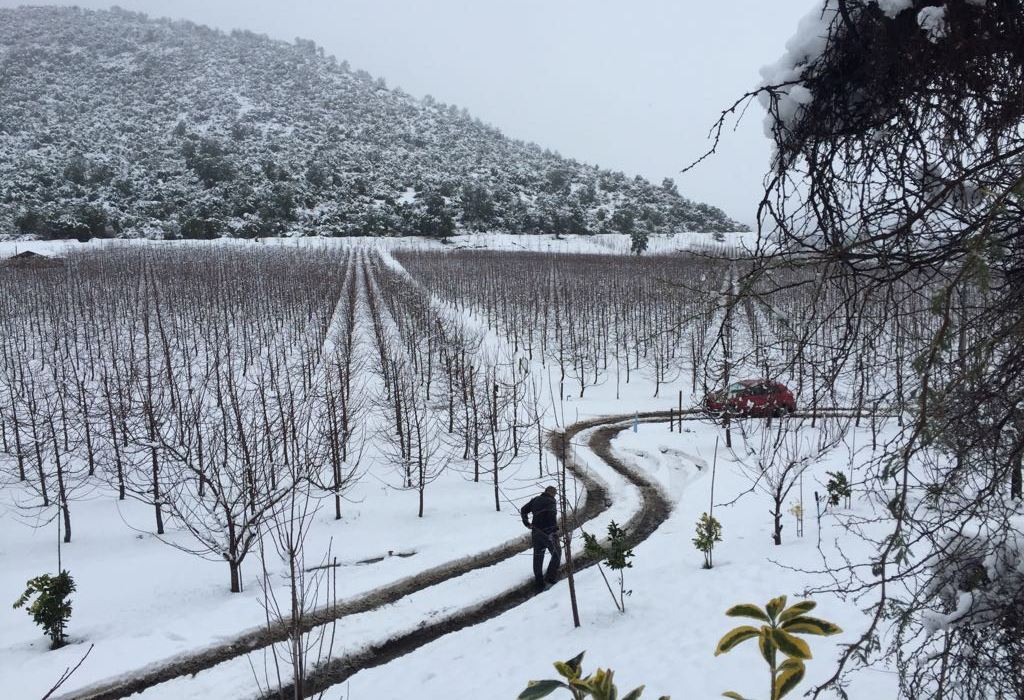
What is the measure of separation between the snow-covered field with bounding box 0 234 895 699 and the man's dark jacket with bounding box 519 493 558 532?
1221 millimetres

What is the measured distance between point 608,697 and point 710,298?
1.73m

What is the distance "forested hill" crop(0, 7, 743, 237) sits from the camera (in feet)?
239

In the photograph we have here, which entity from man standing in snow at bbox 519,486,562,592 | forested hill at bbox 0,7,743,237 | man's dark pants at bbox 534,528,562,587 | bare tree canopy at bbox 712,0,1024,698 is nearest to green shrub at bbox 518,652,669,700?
bare tree canopy at bbox 712,0,1024,698

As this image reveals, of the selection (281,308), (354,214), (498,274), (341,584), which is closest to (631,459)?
(341,584)

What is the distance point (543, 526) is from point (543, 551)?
2.35ft

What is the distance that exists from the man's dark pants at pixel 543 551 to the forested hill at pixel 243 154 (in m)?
64.6

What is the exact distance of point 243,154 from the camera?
9844 cm

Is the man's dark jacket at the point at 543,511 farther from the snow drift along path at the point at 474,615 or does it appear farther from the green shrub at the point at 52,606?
the green shrub at the point at 52,606

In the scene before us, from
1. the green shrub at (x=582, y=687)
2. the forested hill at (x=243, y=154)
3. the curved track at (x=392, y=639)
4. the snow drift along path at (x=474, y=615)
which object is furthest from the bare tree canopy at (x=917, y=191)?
the forested hill at (x=243, y=154)

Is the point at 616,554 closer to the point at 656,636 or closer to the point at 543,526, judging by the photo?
the point at 656,636

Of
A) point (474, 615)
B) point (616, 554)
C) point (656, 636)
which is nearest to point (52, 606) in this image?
point (474, 615)

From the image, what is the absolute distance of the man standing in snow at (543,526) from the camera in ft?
32.8

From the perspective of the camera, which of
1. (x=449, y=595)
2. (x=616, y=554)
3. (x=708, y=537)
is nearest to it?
(x=616, y=554)

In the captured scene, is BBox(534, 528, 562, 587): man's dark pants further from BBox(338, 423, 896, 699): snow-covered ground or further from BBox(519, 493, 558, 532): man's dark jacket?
BBox(338, 423, 896, 699): snow-covered ground
